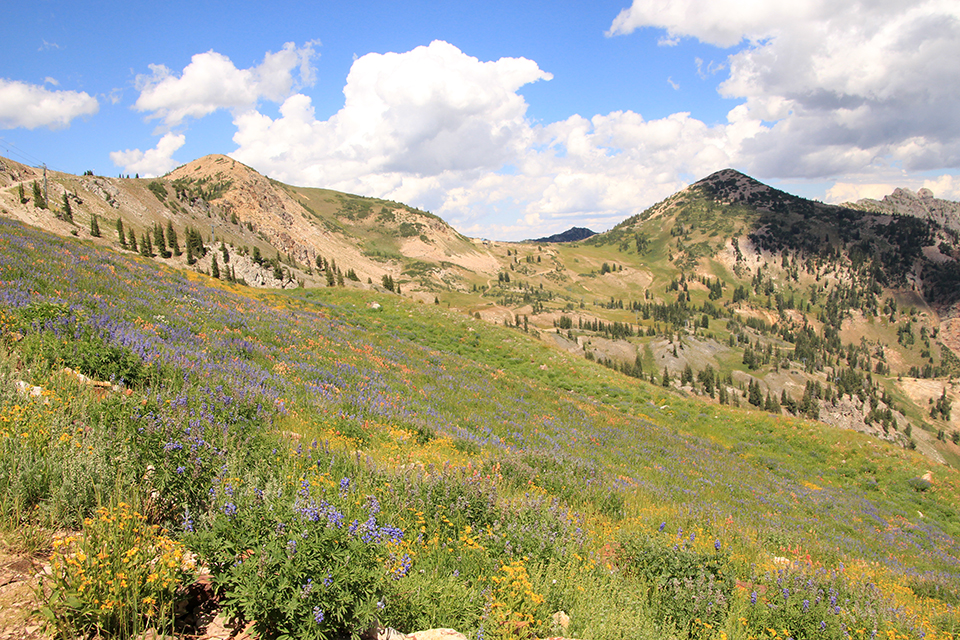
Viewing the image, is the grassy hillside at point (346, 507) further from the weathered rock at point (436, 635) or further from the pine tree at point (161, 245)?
the pine tree at point (161, 245)

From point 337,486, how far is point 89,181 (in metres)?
137

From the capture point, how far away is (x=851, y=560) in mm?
10281

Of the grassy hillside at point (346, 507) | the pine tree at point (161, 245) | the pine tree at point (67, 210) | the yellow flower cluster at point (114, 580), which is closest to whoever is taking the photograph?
the yellow flower cluster at point (114, 580)

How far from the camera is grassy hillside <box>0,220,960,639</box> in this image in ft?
11.1

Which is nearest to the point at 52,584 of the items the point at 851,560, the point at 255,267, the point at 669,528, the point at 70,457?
the point at 70,457

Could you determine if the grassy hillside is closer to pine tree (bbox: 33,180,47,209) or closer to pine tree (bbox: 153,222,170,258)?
pine tree (bbox: 153,222,170,258)

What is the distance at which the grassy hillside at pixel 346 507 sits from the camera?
339cm

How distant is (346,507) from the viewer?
4676 millimetres

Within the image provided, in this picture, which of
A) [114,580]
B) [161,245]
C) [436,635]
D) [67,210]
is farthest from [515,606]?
[67,210]

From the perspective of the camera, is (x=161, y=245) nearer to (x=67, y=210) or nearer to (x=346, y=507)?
(x=67, y=210)

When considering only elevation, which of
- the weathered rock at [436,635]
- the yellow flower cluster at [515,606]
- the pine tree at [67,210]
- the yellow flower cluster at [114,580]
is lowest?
the yellow flower cluster at [515,606]

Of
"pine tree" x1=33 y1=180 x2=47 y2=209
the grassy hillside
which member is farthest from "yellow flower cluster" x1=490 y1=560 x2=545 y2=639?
"pine tree" x1=33 y1=180 x2=47 y2=209

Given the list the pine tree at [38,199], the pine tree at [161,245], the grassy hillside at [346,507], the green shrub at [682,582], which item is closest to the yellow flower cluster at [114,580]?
the grassy hillside at [346,507]

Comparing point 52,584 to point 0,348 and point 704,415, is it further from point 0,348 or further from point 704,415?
point 704,415
